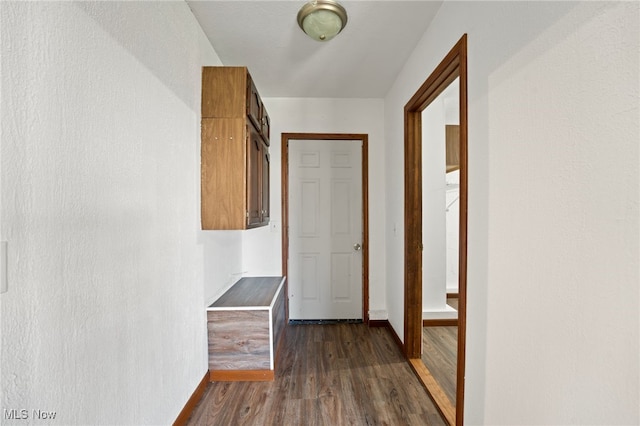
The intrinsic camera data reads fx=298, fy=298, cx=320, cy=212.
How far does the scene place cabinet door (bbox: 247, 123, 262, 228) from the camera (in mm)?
2018

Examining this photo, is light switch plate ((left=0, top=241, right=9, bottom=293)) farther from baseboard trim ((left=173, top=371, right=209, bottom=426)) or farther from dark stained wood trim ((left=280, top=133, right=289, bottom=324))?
dark stained wood trim ((left=280, top=133, right=289, bottom=324))

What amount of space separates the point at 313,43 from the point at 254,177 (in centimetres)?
103

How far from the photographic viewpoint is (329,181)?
3.19m

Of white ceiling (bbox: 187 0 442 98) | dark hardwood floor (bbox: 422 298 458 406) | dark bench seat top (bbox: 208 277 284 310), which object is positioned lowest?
dark hardwood floor (bbox: 422 298 458 406)

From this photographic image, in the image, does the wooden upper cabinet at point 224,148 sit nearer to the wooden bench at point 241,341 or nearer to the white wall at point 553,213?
the wooden bench at point 241,341

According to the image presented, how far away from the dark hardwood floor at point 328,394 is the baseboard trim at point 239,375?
31 millimetres

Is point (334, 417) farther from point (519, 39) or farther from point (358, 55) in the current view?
point (358, 55)

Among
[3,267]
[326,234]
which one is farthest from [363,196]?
[3,267]

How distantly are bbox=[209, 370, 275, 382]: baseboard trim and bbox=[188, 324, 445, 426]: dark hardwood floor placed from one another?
31mm

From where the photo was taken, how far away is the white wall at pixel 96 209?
738 mm

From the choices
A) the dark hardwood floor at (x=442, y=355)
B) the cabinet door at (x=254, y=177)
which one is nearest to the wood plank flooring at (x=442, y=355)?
the dark hardwood floor at (x=442, y=355)

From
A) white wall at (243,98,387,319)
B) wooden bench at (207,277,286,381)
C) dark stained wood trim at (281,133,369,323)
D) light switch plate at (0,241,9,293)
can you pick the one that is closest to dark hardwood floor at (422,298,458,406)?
white wall at (243,98,387,319)

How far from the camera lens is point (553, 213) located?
90cm

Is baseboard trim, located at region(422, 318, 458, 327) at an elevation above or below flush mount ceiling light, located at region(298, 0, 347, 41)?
A: below
